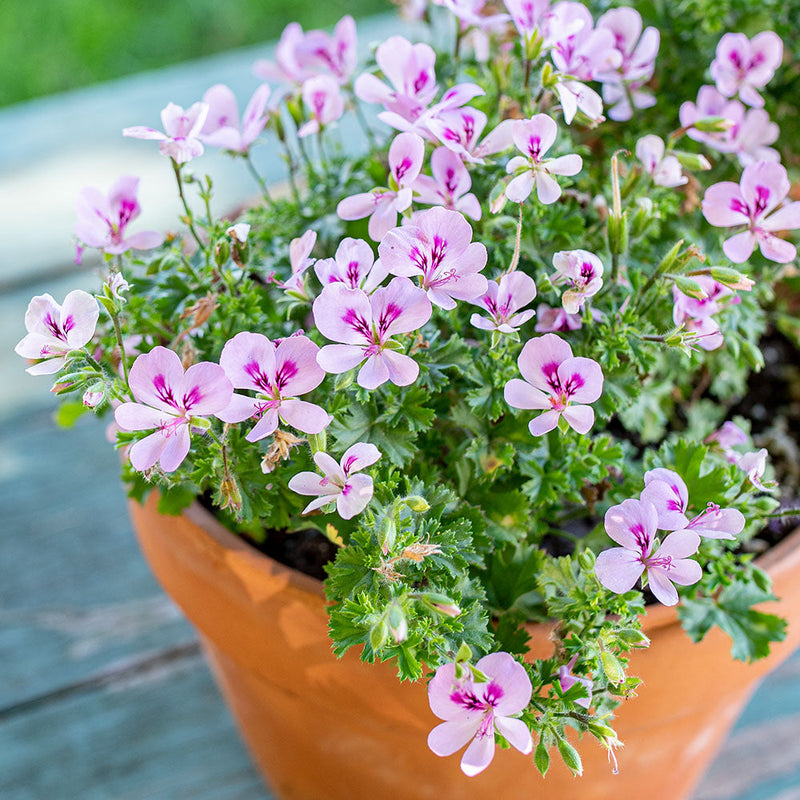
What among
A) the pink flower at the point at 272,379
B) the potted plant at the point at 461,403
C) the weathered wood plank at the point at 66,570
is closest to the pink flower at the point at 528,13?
the potted plant at the point at 461,403

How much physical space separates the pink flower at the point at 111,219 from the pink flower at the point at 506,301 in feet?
0.88

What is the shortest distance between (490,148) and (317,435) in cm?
24

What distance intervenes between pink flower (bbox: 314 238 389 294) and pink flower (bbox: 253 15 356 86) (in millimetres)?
323

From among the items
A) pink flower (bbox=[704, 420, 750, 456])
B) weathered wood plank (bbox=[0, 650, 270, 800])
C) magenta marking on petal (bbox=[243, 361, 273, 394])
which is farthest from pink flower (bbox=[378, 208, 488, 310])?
weathered wood plank (bbox=[0, 650, 270, 800])

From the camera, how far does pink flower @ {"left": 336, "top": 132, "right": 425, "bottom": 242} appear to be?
0.69 m

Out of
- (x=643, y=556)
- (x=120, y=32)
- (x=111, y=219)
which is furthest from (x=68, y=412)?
(x=120, y=32)

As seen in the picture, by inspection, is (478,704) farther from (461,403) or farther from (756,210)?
Result: (756,210)

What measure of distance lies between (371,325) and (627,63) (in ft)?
1.32

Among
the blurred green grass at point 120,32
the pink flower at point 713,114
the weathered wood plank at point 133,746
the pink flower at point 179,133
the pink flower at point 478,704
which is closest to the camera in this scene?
the pink flower at point 478,704

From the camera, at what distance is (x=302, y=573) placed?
2.60 ft

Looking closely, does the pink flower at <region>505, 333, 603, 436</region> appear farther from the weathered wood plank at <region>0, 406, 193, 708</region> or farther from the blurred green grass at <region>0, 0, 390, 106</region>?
the blurred green grass at <region>0, 0, 390, 106</region>

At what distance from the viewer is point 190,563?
33.1 inches

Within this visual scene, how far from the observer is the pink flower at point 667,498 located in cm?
65

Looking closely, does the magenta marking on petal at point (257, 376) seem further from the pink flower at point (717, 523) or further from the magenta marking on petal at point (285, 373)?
the pink flower at point (717, 523)
